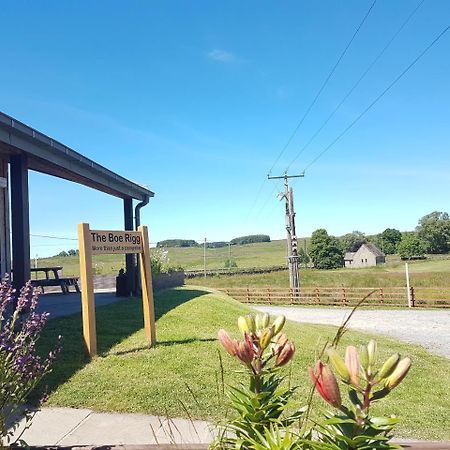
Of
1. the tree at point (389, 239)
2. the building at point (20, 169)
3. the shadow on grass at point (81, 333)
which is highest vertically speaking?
the tree at point (389, 239)

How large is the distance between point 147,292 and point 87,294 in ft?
3.38

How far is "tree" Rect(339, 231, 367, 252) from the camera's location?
93262 millimetres

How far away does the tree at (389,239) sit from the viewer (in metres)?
98.7

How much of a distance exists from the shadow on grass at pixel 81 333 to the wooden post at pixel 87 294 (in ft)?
→ 0.64

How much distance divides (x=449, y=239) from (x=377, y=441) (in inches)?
3572

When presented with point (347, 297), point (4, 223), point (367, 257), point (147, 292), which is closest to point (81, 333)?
point (147, 292)

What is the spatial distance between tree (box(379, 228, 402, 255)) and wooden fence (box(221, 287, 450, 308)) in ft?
257

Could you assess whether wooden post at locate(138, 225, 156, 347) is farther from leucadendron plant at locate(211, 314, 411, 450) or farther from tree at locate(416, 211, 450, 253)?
tree at locate(416, 211, 450, 253)

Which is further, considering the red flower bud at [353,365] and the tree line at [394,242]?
the tree line at [394,242]

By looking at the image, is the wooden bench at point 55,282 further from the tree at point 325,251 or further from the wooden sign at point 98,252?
the tree at point 325,251

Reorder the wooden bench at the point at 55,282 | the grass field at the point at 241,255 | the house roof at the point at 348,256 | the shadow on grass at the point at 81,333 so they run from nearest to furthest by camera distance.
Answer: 1. the shadow on grass at the point at 81,333
2. the wooden bench at the point at 55,282
3. the grass field at the point at 241,255
4. the house roof at the point at 348,256

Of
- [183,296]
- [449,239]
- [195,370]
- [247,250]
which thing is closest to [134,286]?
[183,296]

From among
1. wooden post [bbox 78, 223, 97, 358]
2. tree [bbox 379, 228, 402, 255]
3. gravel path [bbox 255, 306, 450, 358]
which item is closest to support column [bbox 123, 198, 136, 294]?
gravel path [bbox 255, 306, 450, 358]

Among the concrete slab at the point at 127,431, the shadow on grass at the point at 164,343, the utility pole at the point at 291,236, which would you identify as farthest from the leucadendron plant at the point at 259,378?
the utility pole at the point at 291,236
